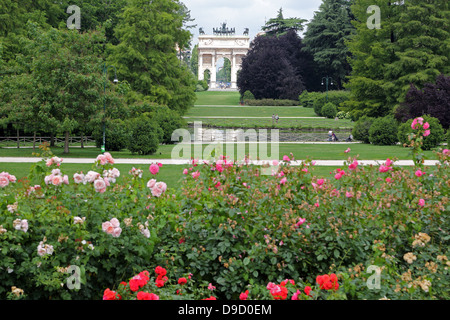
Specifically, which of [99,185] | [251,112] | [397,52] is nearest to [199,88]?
[251,112]

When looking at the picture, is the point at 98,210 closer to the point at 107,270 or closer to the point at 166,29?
the point at 107,270

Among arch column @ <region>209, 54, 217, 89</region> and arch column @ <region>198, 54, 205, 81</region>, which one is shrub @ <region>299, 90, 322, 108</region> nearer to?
arch column @ <region>209, 54, 217, 89</region>

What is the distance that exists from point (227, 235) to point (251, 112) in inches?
1845

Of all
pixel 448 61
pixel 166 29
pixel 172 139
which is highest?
pixel 166 29

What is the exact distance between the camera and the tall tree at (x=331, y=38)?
59281mm

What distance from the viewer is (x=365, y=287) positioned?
12.6 feet

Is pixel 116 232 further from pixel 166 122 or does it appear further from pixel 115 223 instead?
pixel 166 122

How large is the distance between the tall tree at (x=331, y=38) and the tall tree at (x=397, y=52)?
2478 centimetres

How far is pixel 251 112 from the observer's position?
51375 mm

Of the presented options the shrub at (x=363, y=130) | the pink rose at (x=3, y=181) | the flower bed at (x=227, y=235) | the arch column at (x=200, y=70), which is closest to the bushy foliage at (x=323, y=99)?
the shrub at (x=363, y=130)

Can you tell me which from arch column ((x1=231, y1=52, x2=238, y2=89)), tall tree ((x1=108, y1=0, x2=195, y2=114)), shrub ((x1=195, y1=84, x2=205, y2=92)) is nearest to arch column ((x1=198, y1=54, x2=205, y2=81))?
arch column ((x1=231, y1=52, x2=238, y2=89))

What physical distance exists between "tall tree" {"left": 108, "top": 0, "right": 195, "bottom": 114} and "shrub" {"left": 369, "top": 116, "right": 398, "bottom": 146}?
12.3 metres

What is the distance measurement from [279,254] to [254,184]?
1150mm
